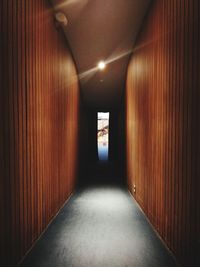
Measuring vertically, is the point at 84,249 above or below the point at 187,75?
below

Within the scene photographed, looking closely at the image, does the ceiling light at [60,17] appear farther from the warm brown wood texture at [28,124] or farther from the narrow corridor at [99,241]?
the narrow corridor at [99,241]

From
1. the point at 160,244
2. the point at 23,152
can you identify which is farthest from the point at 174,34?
A: the point at 160,244

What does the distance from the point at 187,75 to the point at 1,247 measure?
2514 mm

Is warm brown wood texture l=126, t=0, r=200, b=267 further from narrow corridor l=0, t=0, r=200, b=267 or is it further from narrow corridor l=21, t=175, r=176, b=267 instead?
narrow corridor l=21, t=175, r=176, b=267

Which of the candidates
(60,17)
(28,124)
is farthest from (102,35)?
(28,124)

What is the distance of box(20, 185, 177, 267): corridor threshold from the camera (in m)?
2.52

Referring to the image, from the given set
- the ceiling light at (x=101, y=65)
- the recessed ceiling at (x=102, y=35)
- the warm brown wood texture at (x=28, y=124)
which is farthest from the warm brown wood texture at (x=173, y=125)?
the ceiling light at (x=101, y=65)

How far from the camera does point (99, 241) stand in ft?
9.81

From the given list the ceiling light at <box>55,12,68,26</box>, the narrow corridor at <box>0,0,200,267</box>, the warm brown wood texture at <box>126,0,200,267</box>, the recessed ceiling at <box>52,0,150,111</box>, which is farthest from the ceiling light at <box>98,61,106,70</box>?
the ceiling light at <box>55,12,68,26</box>

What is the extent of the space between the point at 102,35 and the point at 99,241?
13.8 feet

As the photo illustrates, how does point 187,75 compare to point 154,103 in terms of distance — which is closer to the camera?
point 187,75

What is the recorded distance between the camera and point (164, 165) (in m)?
3.00

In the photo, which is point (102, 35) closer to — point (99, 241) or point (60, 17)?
point (60, 17)

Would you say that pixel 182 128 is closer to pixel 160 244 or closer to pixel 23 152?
pixel 160 244
